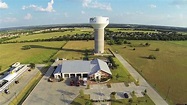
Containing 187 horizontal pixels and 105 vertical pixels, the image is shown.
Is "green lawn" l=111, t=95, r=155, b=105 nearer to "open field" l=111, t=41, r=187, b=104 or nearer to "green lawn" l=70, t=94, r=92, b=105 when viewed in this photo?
"open field" l=111, t=41, r=187, b=104

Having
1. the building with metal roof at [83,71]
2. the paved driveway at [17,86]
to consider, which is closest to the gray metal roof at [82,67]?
the building with metal roof at [83,71]

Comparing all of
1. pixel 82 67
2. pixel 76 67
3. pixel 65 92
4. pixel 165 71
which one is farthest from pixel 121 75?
pixel 65 92

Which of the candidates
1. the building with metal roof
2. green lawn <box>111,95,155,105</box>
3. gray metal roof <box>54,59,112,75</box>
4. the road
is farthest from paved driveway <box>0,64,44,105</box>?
the road

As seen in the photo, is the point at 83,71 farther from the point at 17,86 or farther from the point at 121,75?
the point at 17,86

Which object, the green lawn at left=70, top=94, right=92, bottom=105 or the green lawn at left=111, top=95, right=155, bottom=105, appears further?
the green lawn at left=70, top=94, right=92, bottom=105

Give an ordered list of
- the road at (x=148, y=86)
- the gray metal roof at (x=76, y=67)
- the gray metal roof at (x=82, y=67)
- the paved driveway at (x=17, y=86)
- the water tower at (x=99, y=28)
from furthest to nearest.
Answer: the water tower at (x=99, y=28)
the gray metal roof at (x=76, y=67)
the gray metal roof at (x=82, y=67)
the paved driveway at (x=17, y=86)
the road at (x=148, y=86)

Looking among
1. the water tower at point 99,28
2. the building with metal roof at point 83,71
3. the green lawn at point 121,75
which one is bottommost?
the green lawn at point 121,75

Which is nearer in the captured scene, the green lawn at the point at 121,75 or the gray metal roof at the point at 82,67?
the green lawn at the point at 121,75

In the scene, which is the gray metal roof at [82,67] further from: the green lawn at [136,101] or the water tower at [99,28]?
the water tower at [99,28]
